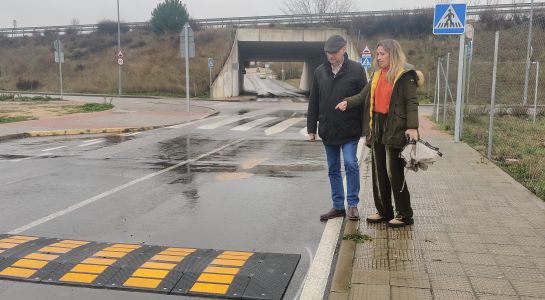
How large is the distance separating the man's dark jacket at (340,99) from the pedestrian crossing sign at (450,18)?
245 inches

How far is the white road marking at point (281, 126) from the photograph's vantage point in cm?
1540

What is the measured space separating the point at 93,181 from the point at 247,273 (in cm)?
446

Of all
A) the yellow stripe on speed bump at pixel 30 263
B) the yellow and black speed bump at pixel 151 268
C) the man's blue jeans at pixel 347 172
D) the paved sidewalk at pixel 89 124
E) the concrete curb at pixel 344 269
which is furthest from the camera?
the paved sidewalk at pixel 89 124

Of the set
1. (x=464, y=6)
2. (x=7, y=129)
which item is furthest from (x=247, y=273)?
(x=7, y=129)

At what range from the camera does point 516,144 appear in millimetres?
11367

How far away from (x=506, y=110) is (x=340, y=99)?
53.2ft

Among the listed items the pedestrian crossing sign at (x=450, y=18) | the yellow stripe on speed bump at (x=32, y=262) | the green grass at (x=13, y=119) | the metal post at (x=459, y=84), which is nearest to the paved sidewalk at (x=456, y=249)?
the yellow stripe on speed bump at (x=32, y=262)

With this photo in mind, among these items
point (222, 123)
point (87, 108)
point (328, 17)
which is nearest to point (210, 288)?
point (222, 123)

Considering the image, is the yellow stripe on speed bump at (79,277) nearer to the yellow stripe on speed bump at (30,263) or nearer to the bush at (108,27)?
the yellow stripe on speed bump at (30,263)

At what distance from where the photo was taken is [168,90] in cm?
4034

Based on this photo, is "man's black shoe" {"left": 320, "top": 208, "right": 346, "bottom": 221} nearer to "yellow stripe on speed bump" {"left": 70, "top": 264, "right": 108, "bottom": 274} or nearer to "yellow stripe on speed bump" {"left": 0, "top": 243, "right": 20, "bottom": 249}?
"yellow stripe on speed bump" {"left": 70, "top": 264, "right": 108, "bottom": 274}

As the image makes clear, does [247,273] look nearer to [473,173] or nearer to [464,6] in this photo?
[473,173]

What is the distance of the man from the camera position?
539 centimetres

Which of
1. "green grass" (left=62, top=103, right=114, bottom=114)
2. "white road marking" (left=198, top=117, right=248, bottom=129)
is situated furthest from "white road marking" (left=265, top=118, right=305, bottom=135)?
"green grass" (left=62, top=103, right=114, bottom=114)
